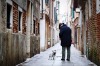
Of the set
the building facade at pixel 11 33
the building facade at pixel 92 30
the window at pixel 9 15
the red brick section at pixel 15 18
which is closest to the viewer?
the building facade at pixel 11 33

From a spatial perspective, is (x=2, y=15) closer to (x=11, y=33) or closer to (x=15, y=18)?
(x=11, y=33)

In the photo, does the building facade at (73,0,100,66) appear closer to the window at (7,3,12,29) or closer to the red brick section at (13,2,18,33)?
the red brick section at (13,2,18,33)

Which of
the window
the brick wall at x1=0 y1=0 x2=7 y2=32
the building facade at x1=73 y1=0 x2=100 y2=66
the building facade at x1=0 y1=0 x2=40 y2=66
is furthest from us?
the building facade at x1=73 y1=0 x2=100 y2=66

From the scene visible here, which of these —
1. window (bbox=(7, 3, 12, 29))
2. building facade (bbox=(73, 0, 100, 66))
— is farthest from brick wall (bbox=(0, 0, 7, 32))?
building facade (bbox=(73, 0, 100, 66))

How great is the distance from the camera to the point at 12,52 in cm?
1470

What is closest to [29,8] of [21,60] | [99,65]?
[21,60]

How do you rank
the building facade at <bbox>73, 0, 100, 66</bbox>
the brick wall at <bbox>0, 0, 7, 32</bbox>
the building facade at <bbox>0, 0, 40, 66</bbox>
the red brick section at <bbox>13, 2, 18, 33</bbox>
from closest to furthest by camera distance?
1. the brick wall at <bbox>0, 0, 7, 32</bbox>
2. the building facade at <bbox>0, 0, 40, 66</bbox>
3. the red brick section at <bbox>13, 2, 18, 33</bbox>
4. the building facade at <bbox>73, 0, 100, 66</bbox>

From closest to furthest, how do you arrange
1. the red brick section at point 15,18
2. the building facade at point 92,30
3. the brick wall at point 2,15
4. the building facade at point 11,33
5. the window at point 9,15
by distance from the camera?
the brick wall at point 2,15, the building facade at point 11,33, the window at point 9,15, the red brick section at point 15,18, the building facade at point 92,30

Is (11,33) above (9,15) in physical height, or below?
below

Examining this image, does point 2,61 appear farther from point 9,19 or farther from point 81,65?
point 81,65

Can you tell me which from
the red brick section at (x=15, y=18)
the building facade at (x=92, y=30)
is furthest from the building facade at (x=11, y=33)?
the building facade at (x=92, y=30)

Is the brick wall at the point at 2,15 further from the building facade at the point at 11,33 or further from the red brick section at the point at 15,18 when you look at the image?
the red brick section at the point at 15,18

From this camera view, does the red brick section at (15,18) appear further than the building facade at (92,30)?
No

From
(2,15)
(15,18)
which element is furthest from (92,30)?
(2,15)
